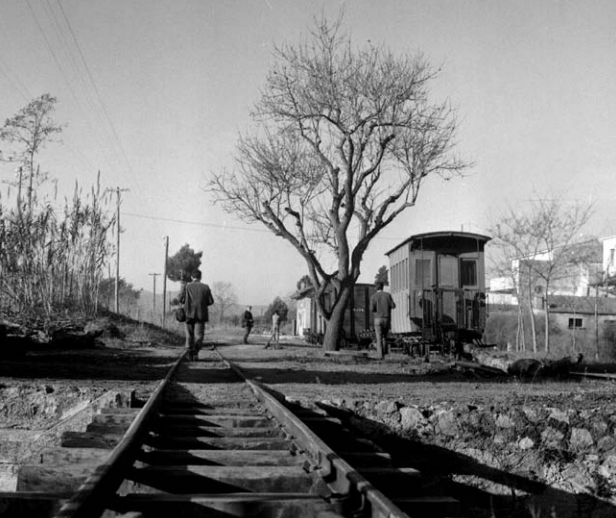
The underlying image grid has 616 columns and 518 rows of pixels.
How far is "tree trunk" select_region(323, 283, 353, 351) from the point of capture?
73.9 feet

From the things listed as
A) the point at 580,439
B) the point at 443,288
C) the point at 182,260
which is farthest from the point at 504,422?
the point at 182,260

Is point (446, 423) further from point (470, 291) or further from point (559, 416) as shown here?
point (470, 291)

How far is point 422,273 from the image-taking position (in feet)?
66.7

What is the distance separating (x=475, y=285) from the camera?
20578mm

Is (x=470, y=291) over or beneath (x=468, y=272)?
beneath

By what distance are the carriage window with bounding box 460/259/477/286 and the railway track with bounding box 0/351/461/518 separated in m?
14.6

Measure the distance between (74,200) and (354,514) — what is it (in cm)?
1891

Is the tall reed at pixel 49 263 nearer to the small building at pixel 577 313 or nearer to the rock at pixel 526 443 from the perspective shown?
the rock at pixel 526 443

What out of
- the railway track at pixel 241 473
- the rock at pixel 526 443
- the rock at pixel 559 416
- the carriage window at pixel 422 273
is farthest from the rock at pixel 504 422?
the carriage window at pixel 422 273

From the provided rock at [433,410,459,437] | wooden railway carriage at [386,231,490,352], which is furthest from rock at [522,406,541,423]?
wooden railway carriage at [386,231,490,352]

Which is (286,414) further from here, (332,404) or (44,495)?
(44,495)

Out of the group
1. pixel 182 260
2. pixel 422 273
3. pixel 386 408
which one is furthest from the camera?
pixel 182 260

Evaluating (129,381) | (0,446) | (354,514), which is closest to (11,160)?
(129,381)

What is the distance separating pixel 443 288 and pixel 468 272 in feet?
4.16
